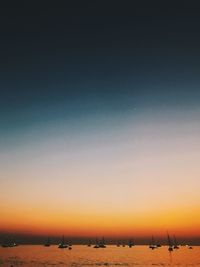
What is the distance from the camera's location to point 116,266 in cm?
12725

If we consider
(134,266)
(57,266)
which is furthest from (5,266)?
(134,266)

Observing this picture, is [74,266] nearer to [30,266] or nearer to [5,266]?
[30,266]

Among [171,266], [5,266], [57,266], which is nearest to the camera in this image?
[5,266]

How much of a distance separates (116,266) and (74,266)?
55.9 ft

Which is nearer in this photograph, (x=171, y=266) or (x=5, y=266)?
(x=5, y=266)

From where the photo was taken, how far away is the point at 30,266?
118 metres

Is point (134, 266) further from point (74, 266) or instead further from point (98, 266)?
point (74, 266)

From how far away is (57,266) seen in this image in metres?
123

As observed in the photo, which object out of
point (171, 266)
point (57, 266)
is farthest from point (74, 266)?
point (171, 266)

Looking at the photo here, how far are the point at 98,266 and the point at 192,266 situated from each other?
39737 mm

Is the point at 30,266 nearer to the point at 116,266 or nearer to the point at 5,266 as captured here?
the point at 5,266

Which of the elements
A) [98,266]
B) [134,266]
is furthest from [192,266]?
[98,266]

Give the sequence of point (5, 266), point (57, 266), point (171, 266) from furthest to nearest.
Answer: point (171, 266), point (57, 266), point (5, 266)

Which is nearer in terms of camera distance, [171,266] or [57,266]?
[57,266]
